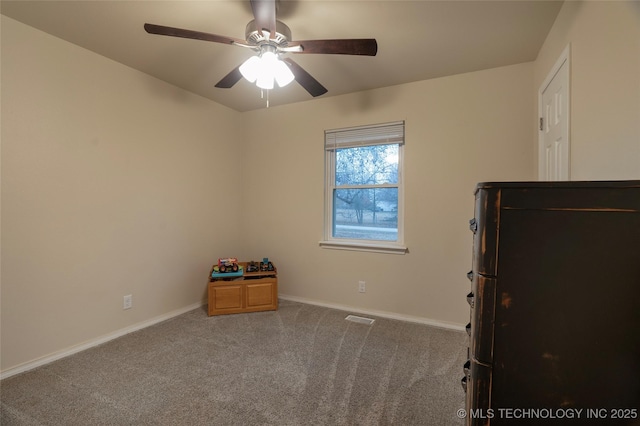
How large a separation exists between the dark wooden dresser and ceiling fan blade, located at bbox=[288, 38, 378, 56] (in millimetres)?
1179

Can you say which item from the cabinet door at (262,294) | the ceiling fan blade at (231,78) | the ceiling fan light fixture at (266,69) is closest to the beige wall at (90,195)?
the cabinet door at (262,294)

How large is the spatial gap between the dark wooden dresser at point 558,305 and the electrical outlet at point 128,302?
2.85 meters

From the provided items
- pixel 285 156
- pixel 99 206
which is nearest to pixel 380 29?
pixel 285 156

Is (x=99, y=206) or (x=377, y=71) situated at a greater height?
(x=377, y=71)

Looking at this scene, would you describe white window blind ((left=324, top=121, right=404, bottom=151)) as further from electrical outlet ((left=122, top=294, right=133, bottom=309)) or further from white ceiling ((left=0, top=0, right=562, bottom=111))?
electrical outlet ((left=122, top=294, right=133, bottom=309))

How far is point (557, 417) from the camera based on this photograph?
0.75 metres

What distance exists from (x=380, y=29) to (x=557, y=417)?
222 centimetres

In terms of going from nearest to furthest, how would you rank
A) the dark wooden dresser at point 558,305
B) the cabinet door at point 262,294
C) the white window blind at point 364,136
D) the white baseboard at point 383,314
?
the dark wooden dresser at point 558,305 → the white baseboard at point 383,314 → the white window blind at point 364,136 → the cabinet door at point 262,294

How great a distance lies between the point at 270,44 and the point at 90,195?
1.91m

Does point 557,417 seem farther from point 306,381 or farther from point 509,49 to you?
point 509,49

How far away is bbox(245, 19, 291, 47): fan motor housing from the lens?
5.52 feet

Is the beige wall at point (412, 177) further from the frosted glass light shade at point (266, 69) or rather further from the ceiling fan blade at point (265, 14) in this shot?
the ceiling fan blade at point (265, 14)

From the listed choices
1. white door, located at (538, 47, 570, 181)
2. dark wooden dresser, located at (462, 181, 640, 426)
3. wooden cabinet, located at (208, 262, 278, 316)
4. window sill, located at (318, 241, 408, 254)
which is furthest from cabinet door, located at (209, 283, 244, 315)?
white door, located at (538, 47, 570, 181)

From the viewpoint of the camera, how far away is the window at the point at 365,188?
304 centimetres
